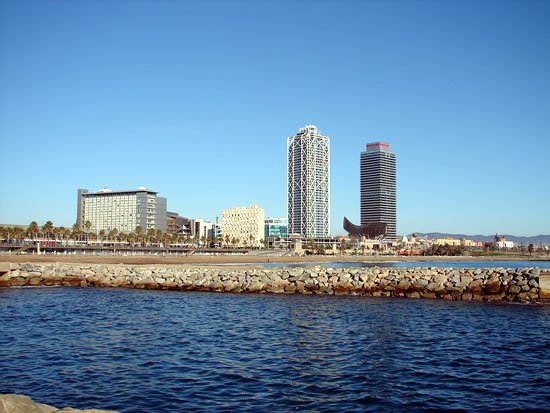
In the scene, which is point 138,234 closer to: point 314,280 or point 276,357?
point 314,280

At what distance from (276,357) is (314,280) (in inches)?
931

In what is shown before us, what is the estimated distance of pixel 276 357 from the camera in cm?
1764

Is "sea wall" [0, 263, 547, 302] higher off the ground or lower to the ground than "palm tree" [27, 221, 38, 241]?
lower

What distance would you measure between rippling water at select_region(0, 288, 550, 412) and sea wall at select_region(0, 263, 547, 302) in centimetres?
523

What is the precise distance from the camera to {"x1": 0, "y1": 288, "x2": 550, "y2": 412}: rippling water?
13.1m

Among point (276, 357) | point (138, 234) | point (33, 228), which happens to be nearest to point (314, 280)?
point (276, 357)

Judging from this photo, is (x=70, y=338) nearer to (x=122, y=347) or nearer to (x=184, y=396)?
(x=122, y=347)

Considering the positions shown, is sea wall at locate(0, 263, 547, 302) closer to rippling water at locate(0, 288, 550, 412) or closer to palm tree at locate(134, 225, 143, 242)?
rippling water at locate(0, 288, 550, 412)

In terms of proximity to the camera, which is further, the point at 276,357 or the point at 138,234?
the point at 138,234

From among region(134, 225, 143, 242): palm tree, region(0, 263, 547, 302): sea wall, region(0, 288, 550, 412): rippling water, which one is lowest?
region(0, 288, 550, 412): rippling water

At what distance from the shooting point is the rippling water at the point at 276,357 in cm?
1305

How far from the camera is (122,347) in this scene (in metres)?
19.0

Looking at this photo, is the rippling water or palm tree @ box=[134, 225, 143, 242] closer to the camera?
the rippling water

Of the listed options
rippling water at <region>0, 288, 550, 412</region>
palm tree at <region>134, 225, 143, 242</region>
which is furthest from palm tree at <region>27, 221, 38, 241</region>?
rippling water at <region>0, 288, 550, 412</region>
